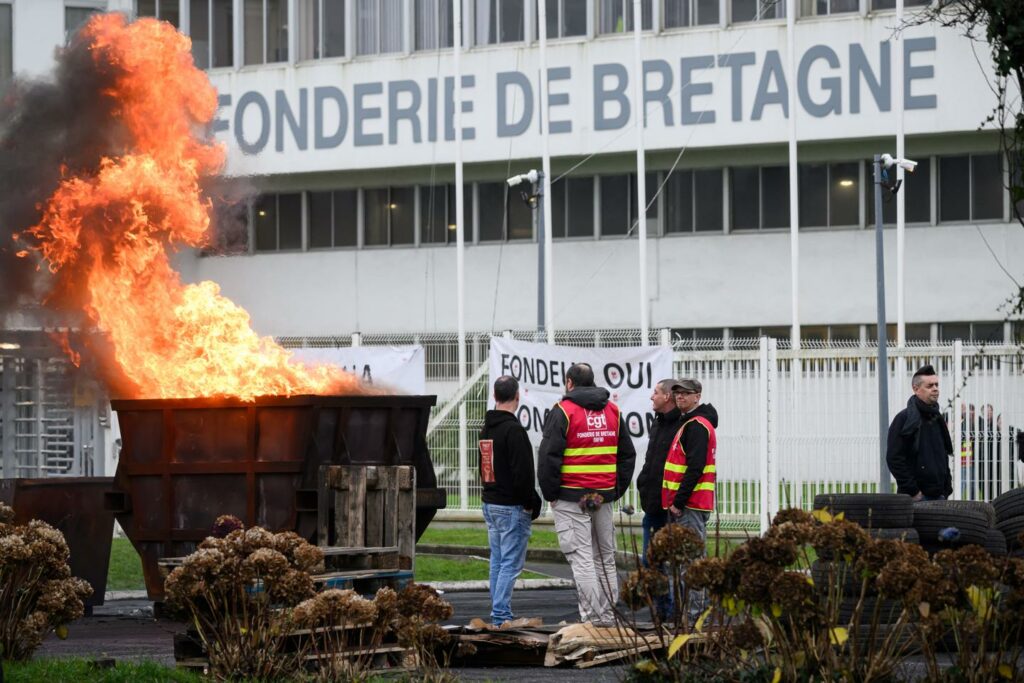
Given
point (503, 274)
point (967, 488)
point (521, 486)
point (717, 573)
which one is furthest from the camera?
point (503, 274)

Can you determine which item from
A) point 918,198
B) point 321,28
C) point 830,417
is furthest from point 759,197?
point 830,417

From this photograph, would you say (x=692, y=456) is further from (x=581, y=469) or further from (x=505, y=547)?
(x=505, y=547)

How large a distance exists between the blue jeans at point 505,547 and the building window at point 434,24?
1013 inches

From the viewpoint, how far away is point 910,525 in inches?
442

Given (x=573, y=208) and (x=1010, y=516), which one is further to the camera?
(x=573, y=208)

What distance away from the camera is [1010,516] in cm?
1148

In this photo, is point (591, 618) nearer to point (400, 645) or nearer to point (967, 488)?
point (400, 645)

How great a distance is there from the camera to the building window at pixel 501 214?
37.6 metres

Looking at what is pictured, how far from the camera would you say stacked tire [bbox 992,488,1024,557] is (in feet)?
36.9

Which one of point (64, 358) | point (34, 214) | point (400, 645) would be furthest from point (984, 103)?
point (400, 645)

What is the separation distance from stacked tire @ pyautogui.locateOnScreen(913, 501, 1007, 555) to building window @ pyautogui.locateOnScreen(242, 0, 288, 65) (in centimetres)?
2965

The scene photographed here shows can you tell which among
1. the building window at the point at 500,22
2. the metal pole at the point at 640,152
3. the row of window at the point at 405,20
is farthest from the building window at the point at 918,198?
the building window at the point at 500,22

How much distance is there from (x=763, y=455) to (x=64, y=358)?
8.57m

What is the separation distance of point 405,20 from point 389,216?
468 cm
